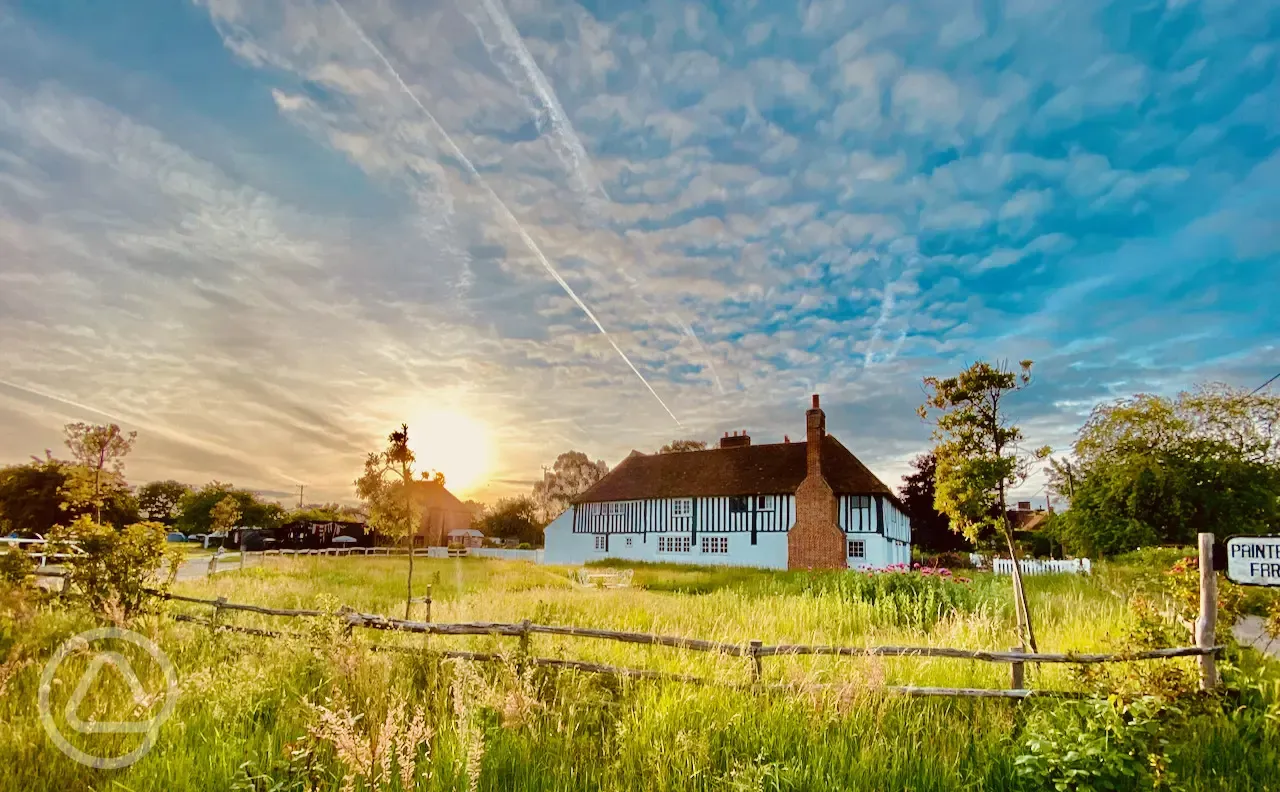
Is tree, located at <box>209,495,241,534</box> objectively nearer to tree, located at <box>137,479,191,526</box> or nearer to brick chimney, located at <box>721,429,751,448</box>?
tree, located at <box>137,479,191,526</box>

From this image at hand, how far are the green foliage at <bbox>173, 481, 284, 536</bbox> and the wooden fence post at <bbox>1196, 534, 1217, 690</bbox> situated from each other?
243 feet

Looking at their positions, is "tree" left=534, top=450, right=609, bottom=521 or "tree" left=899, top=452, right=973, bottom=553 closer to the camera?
"tree" left=899, top=452, right=973, bottom=553

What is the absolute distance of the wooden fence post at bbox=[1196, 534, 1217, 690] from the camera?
6.20 meters

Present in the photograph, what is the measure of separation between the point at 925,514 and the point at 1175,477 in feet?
55.5

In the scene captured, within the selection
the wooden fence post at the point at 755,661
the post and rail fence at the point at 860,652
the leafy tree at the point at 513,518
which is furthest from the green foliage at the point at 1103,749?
the leafy tree at the point at 513,518

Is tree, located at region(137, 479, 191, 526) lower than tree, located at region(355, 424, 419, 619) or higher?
lower

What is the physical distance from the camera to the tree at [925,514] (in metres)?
40.8

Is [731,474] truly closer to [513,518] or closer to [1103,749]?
[1103,749]

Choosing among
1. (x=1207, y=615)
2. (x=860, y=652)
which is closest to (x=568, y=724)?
(x=860, y=652)

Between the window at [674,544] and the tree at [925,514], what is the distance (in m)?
13.7

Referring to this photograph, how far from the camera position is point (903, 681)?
22.9 ft

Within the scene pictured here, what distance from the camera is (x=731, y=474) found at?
A: 3750 centimetres

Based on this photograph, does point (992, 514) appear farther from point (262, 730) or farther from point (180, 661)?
point (180, 661)

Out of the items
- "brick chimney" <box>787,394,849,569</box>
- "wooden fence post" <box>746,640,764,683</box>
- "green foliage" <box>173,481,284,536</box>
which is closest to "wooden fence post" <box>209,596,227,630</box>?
"wooden fence post" <box>746,640,764,683</box>
